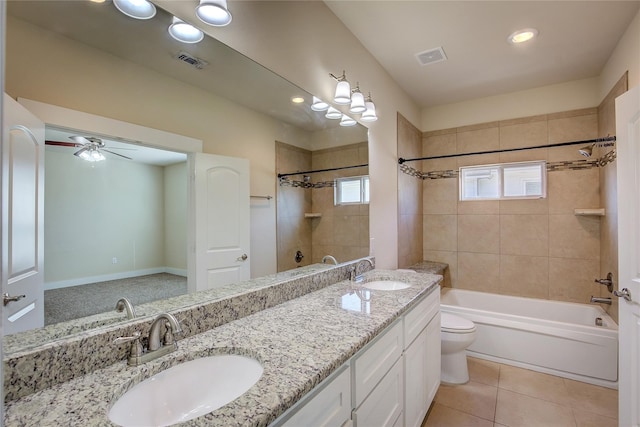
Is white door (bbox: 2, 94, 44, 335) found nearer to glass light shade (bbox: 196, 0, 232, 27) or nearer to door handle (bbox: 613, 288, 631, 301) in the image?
glass light shade (bbox: 196, 0, 232, 27)

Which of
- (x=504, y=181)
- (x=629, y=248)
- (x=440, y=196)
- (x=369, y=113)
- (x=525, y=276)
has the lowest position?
(x=525, y=276)

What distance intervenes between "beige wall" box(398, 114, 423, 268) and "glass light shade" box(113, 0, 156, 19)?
2.55m

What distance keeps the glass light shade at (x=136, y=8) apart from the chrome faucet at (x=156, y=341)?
3.31 ft

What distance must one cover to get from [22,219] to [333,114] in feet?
5.82

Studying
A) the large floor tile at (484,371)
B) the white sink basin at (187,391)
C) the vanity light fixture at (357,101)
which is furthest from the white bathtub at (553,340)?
the white sink basin at (187,391)

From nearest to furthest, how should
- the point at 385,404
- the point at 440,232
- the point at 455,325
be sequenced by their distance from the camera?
the point at 385,404
the point at 455,325
the point at 440,232

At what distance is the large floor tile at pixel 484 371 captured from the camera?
2.43m

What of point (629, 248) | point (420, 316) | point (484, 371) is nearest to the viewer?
point (629, 248)

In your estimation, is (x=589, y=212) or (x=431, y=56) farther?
(x=589, y=212)

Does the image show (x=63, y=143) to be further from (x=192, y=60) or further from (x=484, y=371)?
(x=484, y=371)

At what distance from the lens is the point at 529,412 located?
2.03 m

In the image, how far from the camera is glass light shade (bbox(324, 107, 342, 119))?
205 centimetres

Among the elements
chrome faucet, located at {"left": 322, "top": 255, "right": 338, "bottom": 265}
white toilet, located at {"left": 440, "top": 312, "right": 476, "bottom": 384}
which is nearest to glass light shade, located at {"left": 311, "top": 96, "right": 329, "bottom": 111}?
chrome faucet, located at {"left": 322, "top": 255, "right": 338, "bottom": 265}

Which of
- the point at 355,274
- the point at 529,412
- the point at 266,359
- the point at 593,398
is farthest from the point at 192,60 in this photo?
the point at 593,398
